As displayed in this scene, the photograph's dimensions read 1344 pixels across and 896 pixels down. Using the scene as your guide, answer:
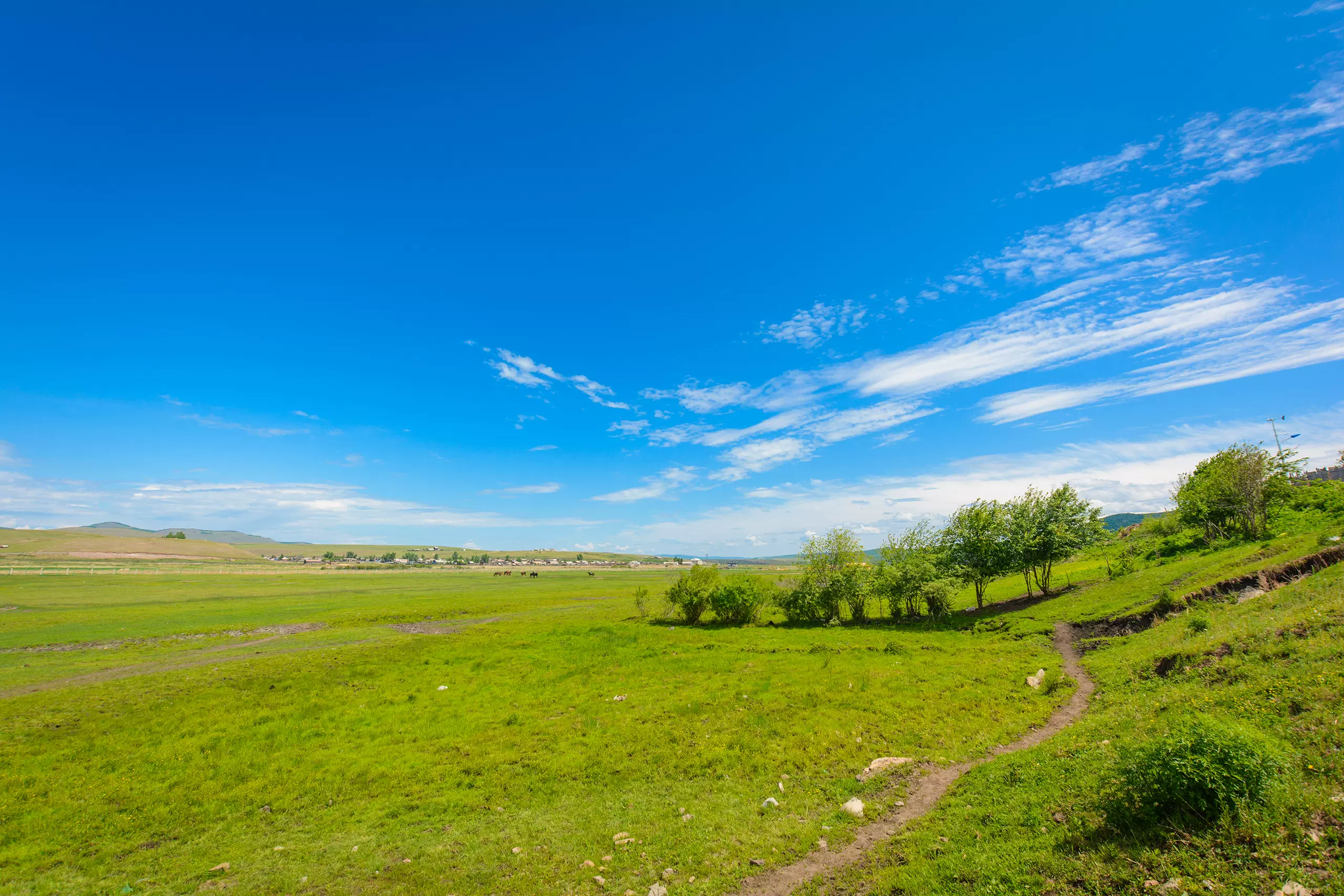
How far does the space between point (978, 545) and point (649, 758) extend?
136 feet

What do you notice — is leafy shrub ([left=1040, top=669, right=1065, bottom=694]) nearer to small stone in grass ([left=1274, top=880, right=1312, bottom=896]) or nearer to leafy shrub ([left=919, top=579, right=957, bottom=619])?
small stone in grass ([left=1274, top=880, right=1312, bottom=896])

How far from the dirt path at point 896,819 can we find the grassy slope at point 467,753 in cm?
58

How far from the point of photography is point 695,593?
5212 cm

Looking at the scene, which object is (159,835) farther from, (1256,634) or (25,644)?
(25,644)

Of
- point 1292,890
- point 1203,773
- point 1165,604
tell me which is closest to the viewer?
point 1292,890

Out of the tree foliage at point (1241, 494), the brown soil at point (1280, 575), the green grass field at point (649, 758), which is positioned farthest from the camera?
the tree foliage at point (1241, 494)

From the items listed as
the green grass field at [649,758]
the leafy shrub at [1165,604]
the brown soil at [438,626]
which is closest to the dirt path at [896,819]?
the green grass field at [649,758]

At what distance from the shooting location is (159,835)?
1381cm

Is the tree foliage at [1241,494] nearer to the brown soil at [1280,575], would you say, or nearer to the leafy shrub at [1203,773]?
→ the brown soil at [1280,575]

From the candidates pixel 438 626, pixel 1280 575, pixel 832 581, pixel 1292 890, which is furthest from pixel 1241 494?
pixel 438 626

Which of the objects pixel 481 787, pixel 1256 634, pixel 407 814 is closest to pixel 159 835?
pixel 407 814

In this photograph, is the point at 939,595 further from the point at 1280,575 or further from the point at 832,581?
the point at 1280,575

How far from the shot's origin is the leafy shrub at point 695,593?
5188cm

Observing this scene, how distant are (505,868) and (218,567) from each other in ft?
719
